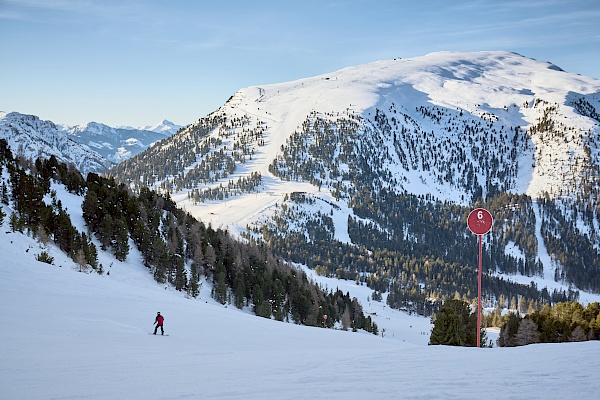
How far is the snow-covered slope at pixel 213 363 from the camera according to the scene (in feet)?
32.1

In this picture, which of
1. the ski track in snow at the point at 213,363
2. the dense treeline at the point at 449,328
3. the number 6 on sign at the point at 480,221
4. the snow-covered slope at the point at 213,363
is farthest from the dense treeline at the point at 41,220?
the number 6 on sign at the point at 480,221

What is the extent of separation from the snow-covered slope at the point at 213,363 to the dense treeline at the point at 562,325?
35.1 metres

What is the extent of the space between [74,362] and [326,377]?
25.1ft

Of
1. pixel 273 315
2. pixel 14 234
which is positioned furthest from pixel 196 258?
pixel 14 234

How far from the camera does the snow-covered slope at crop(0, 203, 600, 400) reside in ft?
32.1

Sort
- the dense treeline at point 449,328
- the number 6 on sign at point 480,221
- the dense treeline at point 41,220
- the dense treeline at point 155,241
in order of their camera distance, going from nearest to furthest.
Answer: the number 6 on sign at point 480,221
the dense treeline at point 41,220
the dense treeline at point 449,328
the dense treeline at point 155,241

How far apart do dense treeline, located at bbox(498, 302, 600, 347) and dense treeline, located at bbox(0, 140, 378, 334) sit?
93.2 feet

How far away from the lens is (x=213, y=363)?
1422cm

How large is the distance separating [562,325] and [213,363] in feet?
181

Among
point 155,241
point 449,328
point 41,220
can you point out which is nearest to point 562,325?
point 449,328

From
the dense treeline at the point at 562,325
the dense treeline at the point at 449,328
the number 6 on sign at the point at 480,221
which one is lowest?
the dense treeline at the point at 562,325

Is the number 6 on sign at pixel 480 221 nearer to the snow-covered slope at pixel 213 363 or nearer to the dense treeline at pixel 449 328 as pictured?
the snow-covered slope at pixel 213 363

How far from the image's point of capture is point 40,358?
44.9 ft

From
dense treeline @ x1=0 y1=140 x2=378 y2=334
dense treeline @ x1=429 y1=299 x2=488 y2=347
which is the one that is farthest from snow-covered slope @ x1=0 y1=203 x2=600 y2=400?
dense treeline @ x1=0 y1=140 x2=378 y2=334
